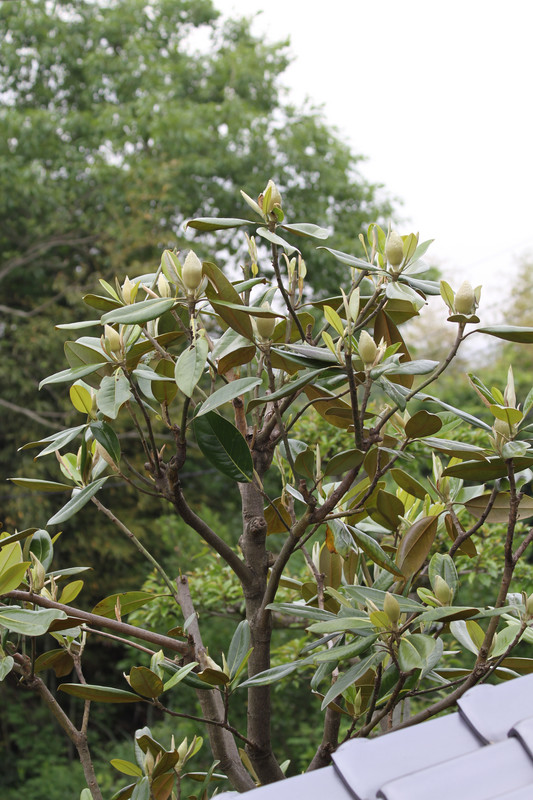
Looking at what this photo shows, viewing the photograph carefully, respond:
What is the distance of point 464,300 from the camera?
2.00 feet

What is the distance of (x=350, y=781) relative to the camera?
1.42ft

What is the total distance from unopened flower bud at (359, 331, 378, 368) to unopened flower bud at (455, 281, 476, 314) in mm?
83

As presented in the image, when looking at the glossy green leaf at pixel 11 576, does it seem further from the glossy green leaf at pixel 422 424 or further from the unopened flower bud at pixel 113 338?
the glossy green leaf at pixel 422 424

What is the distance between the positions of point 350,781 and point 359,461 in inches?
11.7

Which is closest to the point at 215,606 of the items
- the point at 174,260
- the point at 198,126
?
the point at 174,260

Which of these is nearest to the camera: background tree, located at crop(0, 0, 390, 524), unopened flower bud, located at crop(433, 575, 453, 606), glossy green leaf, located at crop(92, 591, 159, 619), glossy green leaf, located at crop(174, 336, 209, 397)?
glossy green leaf, located at crop(174, 336, 209, 397)

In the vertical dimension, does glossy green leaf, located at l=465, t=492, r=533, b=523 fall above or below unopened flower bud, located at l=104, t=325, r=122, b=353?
below

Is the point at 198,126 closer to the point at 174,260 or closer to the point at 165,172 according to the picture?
the point at 165,172

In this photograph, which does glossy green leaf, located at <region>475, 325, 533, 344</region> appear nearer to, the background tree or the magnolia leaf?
the magnolia leaf

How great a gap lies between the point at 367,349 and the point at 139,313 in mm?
194

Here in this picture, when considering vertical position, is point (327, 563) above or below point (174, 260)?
below

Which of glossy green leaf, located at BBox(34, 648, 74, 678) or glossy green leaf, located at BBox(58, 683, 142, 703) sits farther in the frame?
glossy green leaf, located at BBox(34, 648, 74, 678)

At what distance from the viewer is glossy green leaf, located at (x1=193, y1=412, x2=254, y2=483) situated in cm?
62

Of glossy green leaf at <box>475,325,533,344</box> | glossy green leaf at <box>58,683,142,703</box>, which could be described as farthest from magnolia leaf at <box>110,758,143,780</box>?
glossy green leaf at <box>475,325,533,344</box>
